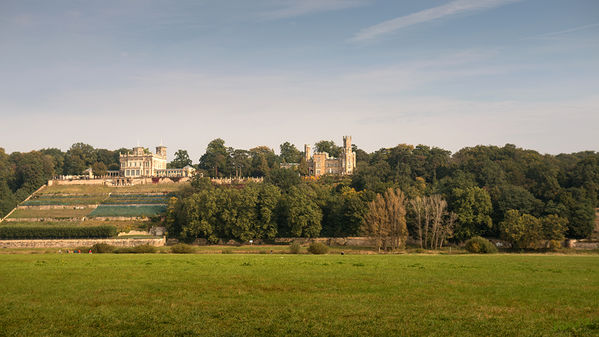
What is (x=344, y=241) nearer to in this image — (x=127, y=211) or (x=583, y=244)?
(x=583, y=244)

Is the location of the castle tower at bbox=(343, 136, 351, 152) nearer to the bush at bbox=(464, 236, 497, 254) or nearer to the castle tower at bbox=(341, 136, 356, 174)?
the castle tower at bbox=(341, 136, 356, 174)

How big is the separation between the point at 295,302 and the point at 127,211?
2763 inches

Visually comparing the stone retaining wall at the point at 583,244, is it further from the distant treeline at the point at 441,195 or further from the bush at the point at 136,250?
the bush at the point at 136,250

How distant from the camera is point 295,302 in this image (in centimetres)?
1277

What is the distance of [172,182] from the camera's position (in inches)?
4045

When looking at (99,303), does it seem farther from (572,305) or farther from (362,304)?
(572,305)

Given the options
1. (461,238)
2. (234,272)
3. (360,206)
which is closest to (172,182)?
(360,206)

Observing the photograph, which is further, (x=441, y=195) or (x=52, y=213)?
(x=52, y=213)

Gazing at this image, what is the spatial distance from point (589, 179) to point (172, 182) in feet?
242

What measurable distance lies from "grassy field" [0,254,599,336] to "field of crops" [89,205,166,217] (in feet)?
188

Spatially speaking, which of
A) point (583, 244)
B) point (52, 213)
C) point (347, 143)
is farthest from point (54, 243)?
point (347, 143)

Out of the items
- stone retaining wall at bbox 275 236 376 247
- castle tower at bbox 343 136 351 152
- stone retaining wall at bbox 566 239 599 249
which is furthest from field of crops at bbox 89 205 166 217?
castle tower at bbox 343 136 351 152

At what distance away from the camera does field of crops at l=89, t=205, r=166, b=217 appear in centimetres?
7532

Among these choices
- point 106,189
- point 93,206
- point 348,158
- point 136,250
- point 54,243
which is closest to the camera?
point 136,250
